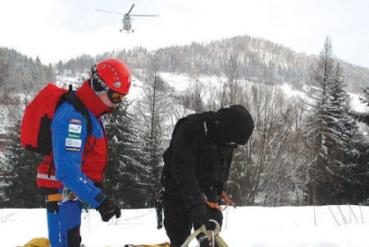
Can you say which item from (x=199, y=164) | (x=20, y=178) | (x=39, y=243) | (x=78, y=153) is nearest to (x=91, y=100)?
(x=78, y=153)

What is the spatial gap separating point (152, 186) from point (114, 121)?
5.60 meters

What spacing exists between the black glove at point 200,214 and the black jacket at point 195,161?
42 mm

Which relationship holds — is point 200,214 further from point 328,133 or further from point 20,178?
point 328,133

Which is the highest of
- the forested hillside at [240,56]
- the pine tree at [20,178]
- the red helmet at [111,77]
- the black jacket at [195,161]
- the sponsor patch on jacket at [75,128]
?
the forested hillside at [240,56]

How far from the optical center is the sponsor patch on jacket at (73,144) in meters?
3.03

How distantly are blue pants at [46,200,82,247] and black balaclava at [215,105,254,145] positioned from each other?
1.33m

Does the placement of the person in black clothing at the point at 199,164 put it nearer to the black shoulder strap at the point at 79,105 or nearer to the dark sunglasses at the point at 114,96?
the dark sunglasses at the point at 114,96

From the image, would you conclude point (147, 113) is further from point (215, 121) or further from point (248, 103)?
point (215, 121)

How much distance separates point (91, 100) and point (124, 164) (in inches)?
1101

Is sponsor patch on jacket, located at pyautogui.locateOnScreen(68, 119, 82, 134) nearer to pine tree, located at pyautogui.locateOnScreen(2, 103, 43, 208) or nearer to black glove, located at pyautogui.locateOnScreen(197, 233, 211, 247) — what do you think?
black glove, located at pyautogui.locateOnScreen(197, 233, 211, 247)

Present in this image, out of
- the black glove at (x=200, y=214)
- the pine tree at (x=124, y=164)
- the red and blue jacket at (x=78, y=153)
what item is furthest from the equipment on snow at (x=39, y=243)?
the pine tree at (x=124, y=164)

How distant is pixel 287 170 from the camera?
118 feet

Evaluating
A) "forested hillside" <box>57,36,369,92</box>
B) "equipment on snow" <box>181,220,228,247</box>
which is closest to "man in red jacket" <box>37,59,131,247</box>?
"equipment on snow" <box>181,220,228,247</box>

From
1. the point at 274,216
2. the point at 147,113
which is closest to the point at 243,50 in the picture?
the point at 147,113
